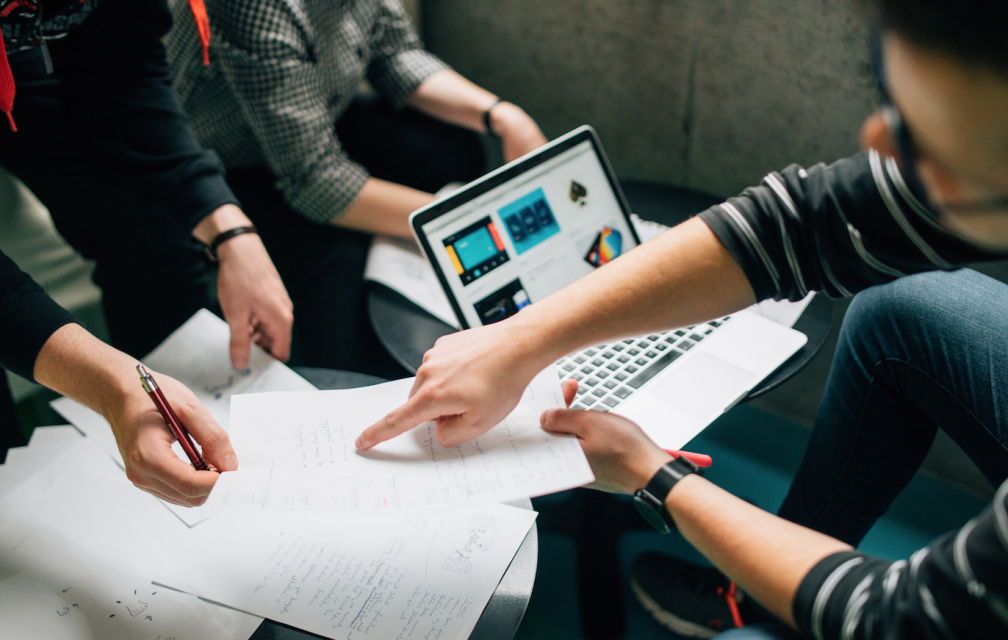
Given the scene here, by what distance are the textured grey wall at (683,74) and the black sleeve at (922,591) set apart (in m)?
1.05

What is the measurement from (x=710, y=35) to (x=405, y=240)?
0.81 meters

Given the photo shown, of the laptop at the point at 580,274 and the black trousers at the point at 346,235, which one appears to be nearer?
→ the laptop at the point at 580,274

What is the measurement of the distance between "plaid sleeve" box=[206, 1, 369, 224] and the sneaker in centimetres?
92

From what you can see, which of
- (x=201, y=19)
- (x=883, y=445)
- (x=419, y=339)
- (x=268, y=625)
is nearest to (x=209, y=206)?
(x=201, y=19)

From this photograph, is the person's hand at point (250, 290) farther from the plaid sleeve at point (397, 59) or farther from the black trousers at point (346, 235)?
the plaid sleeve at point (397, 59)

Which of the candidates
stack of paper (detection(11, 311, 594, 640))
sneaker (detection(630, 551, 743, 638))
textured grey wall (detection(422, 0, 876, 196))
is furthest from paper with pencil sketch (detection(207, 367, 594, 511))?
textured grey wall (detection(422, 0, 876, 196))

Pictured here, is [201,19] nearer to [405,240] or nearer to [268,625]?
[405,240]

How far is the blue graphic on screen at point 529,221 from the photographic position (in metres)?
0.99

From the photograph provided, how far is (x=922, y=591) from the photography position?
1.45 ft

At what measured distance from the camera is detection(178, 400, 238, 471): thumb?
621 millimetres

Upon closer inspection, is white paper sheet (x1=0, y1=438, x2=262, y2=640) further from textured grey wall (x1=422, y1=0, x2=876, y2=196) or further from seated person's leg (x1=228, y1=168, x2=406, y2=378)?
textured grey wall (x1=422, y1=0, x2=876, y2=196)

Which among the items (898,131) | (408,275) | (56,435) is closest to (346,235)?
(408,275)

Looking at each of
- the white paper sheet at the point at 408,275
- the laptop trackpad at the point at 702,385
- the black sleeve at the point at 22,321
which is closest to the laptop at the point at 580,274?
the laptop trackpad at the point at 702,385

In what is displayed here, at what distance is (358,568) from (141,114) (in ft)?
2.62
